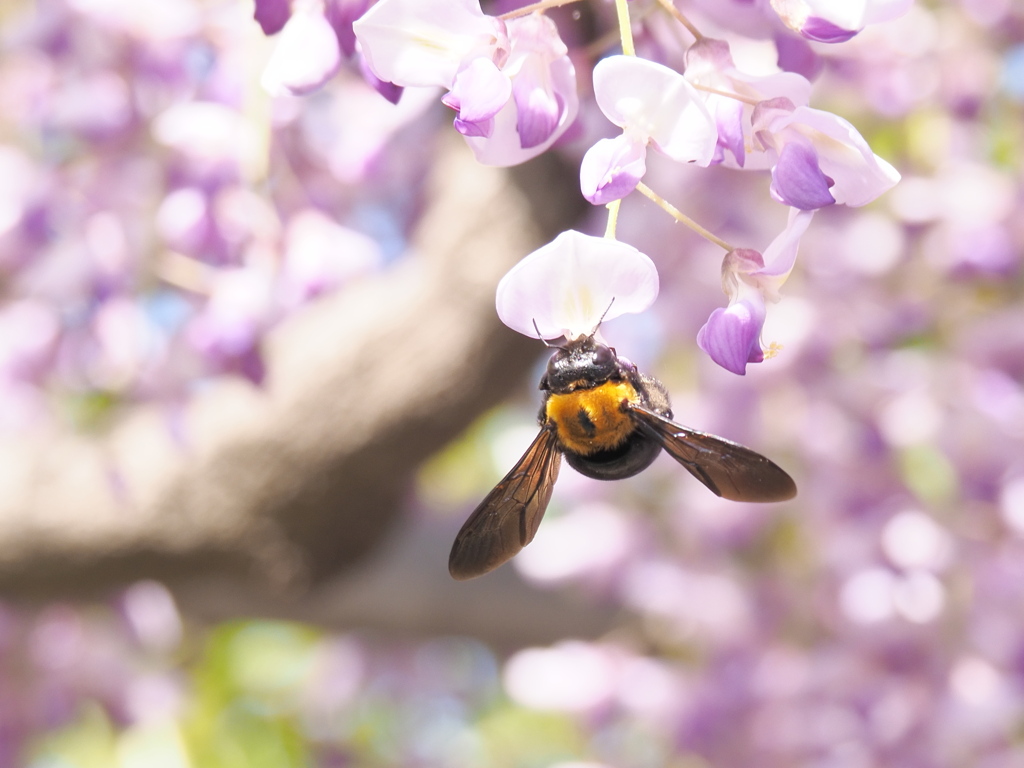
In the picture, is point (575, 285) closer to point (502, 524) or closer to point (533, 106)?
point (533, 106)

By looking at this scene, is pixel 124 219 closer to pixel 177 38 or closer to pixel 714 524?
pixel 177 38

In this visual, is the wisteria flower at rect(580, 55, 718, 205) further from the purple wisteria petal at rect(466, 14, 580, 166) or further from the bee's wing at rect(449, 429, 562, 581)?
the bee's wing at rect(449, 429, 562, 581)

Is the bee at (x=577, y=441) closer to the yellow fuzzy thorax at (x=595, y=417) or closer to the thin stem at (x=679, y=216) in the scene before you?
the yellow fuzzy thorax at (x=595, y=417)

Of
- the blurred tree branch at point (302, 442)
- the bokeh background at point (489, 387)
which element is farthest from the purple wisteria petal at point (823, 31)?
the blurred tree branch at point (302, 442)

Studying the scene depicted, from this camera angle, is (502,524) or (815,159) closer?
(815,159)

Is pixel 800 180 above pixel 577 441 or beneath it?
above

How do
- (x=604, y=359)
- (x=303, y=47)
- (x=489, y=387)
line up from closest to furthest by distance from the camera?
1. (x=303, y=47)
2. (x=604, y=359)
3. (x=489, y=387)

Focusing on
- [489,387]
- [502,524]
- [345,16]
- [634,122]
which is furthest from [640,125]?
[489,387]
